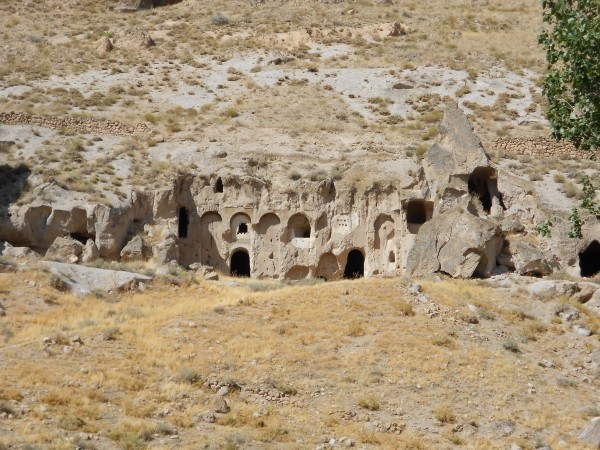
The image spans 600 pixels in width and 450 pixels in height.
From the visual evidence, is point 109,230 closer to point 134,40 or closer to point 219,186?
point 219,186

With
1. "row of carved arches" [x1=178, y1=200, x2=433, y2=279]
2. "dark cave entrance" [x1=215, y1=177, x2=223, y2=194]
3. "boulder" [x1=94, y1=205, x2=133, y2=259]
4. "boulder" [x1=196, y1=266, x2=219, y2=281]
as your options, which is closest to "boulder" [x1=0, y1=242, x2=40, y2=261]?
"boulder" [x1=94, y1=205, x2=133, y2=259]

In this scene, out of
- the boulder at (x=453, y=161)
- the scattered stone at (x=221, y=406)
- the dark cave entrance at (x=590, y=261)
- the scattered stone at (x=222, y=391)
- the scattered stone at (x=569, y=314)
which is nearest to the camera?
the scattered stone at (x=221, y=406)

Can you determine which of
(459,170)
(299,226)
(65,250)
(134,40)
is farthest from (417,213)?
(134,40)

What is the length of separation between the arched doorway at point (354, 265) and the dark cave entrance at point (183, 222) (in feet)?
22.6

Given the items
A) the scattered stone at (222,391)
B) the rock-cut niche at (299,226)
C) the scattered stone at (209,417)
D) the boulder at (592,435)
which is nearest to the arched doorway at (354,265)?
the rock-cut niche at (299,226)

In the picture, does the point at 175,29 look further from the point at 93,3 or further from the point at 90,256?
the point at 90,256

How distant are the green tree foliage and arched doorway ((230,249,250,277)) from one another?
66.0 feet

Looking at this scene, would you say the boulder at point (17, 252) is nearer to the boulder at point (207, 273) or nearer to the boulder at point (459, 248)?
the boulder at point (207, 273)

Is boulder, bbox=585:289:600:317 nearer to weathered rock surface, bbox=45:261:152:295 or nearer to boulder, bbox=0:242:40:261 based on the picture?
weathered rock surface, bbox=45:261:152:295

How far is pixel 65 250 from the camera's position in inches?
1241

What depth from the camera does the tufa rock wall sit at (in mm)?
39844

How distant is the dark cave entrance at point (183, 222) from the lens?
35.7 metres

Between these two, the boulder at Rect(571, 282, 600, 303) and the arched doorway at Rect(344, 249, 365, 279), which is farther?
the arched doorway at Rect(344, 249, 365, 279)

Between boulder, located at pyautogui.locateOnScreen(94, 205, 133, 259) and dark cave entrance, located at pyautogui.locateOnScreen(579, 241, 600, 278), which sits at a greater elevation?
boulder, located at pyautogui.locateOnScreen(94, 205, 133, 259)
